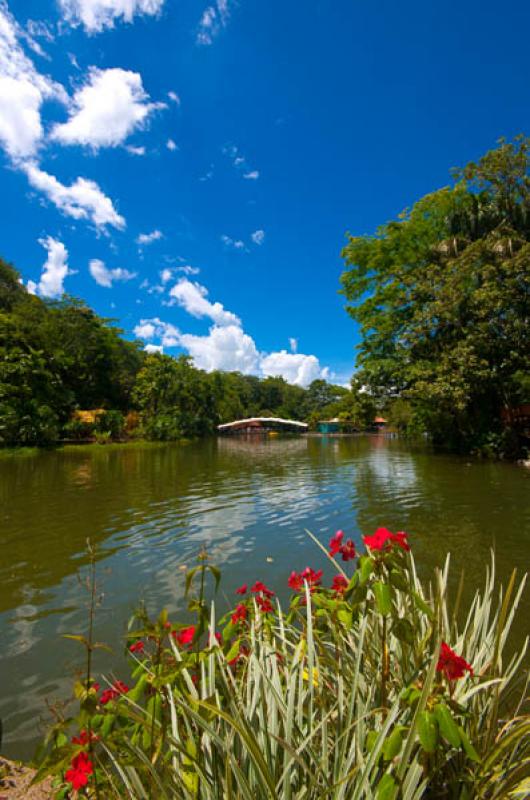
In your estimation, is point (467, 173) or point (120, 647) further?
point (467, 173)

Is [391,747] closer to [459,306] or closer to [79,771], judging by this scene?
[79,771]

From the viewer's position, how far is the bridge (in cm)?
5125

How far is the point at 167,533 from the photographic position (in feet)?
20.5

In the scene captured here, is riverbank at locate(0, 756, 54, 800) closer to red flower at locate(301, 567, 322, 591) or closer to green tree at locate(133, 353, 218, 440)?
red flower at locate(301, 567, 322, 591)

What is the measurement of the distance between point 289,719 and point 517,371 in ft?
54.4

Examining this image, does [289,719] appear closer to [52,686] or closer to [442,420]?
[52,686]

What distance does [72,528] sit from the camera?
21.3 ft

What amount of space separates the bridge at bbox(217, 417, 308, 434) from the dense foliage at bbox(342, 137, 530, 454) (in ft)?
103

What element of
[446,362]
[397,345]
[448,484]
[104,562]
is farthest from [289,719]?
[397,345]

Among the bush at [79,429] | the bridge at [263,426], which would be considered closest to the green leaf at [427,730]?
the bush at [79,429]

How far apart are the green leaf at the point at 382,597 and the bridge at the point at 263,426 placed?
154 feet

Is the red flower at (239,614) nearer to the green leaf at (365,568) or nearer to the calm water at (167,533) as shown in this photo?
the green leaf at (365,568)

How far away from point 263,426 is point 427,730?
59.7 m

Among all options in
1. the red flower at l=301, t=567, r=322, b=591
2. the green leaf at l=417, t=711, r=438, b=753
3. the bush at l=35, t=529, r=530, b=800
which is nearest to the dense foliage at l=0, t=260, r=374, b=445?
the red flower at l=301, t=567, r=322, b=591
